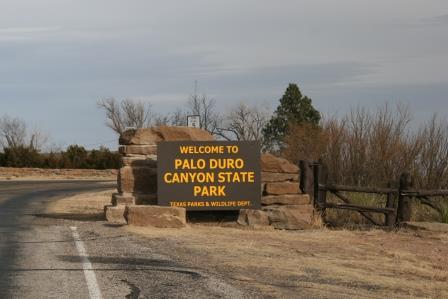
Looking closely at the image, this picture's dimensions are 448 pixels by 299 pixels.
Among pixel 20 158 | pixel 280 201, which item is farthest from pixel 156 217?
pixel 20 158

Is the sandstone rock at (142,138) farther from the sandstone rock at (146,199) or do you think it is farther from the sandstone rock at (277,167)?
the sandstone rock at (277,167)

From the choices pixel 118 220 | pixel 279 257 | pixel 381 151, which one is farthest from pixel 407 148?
pixel 279 257

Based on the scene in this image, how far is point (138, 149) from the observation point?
18203 mm

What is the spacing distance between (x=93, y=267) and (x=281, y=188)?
8146mm

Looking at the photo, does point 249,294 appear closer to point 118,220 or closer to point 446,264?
point 446,264

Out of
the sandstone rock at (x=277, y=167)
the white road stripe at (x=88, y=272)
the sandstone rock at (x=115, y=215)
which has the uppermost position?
the sandstone rock at (x=277, y=167)

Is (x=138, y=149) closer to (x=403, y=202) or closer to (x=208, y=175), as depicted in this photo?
(x=208, y=175)

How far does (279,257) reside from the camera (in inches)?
469

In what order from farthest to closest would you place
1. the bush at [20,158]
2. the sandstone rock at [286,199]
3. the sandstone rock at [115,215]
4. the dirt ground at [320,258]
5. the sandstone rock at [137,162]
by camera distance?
the bush at [20,158] < the sandstone rock at [137,162] < the sandstone rock at [286,199] < the sandstone rock at [115,215] < the dirt ground at [320,258]

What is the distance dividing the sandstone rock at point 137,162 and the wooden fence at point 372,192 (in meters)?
4.16

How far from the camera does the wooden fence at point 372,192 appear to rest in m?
17.2

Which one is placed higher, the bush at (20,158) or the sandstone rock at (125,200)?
the bush at (20,158)

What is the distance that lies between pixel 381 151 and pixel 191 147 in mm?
9269

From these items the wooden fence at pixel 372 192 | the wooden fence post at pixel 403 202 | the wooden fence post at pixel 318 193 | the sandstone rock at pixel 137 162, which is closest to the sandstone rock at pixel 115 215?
the sandstone rock at pixel 137 162
